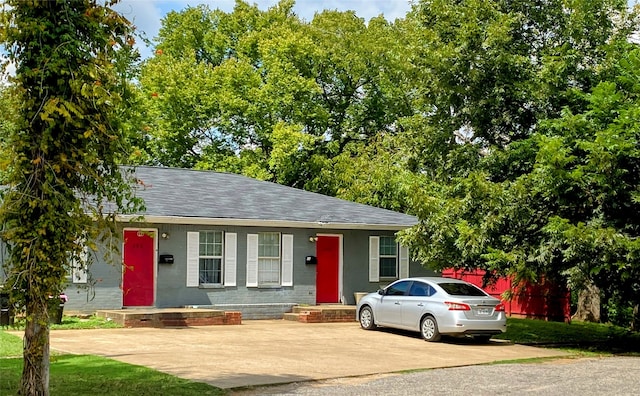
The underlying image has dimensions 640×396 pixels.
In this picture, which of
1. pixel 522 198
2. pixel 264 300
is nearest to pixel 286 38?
pixel 264 300

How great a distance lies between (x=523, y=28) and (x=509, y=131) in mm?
2985

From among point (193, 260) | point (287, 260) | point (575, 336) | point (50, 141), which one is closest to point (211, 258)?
point (193, 260)

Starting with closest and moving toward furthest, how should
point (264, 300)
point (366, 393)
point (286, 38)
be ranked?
point (366, 393), point (264, 300), point (286, 38)

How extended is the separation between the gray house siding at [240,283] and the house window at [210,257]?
0.22 metres

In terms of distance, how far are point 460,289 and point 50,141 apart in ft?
39.4

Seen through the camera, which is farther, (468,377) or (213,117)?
(213,117)

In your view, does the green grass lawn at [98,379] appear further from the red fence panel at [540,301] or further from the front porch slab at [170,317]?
the red fence panel at [540,301]

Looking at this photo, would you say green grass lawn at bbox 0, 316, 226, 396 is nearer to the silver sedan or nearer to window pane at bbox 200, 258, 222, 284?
the silver sedan

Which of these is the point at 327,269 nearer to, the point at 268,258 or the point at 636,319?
the point at 268,258

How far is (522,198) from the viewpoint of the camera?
62.6ft

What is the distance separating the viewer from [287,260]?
24516 mm

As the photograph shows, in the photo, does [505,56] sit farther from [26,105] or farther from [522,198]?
[26,105]

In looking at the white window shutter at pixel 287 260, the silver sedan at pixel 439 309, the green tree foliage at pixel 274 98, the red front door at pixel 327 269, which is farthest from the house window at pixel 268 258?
the green tree foliage at pixel 274 98

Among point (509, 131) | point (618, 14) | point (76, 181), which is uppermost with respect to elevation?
point (618, 14)
